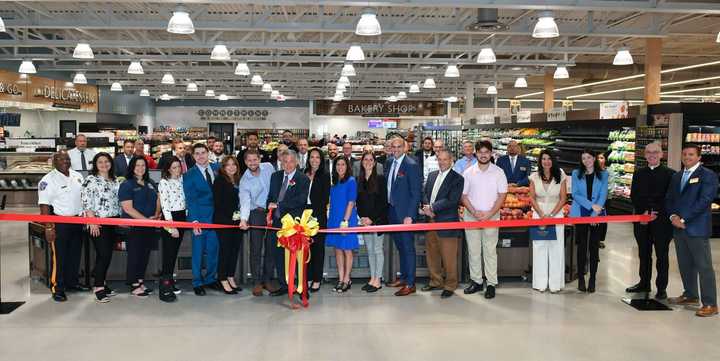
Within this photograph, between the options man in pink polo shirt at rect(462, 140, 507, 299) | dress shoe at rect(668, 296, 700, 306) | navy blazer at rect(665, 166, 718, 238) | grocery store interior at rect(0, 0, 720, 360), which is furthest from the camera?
man in pink polo shirt at rect(462, 140, 507, 299)

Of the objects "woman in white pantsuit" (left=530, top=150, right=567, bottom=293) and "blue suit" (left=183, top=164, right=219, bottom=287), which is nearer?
"blue suit" (left=183, top=164, right=219, bottom=287)

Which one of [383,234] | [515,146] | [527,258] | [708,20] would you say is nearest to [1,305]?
[383,234]

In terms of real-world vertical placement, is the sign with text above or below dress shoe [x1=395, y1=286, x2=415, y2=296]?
above

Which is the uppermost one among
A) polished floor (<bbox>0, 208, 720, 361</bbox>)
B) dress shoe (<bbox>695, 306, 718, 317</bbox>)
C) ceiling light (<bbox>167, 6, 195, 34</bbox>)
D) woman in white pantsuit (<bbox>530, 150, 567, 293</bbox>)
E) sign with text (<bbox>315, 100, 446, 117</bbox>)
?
sign with text (<bbox>315, 100, 446, 117</bbox>)

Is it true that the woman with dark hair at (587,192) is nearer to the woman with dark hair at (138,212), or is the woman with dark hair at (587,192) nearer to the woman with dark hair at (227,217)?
the woman with dark hair at (227,217)

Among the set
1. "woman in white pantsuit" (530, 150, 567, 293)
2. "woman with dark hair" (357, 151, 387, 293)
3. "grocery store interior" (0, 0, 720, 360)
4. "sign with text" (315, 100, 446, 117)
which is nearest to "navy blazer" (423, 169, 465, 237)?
"woman with dark hair" (357, 151, 387, 293)

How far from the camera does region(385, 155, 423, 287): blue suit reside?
6.38 metres

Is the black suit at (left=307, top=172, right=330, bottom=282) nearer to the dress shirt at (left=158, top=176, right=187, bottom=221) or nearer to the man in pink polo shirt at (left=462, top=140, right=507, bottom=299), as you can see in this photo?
the dress shirt at (left=158, top=176, right=187, bottom=221)

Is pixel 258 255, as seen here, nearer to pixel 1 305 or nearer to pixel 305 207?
pixel 305 207

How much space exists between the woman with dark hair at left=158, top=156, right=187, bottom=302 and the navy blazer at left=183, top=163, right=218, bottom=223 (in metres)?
0.08

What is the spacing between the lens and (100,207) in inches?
242

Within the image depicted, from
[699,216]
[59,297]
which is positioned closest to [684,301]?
[699,216]

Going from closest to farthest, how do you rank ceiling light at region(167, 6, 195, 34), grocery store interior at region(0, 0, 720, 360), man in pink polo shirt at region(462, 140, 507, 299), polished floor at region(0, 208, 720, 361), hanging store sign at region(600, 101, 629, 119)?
polished floor at region(0, 208, 720, 361)
grocery store interior at region(0, 0, 720, 360)
man in pink polo shirt at region(462, 140, 507, 299)
ceiling light at region(167, 6, 195, 34)
hanging store sign at region(600, 101, 629, 119)

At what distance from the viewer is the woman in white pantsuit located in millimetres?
6535
